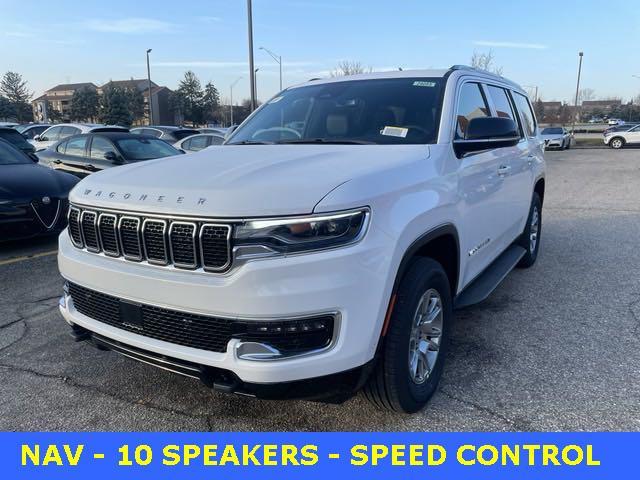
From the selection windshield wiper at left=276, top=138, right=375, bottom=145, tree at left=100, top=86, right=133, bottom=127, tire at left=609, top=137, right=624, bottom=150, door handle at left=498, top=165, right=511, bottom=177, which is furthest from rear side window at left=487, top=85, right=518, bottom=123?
tree at left=100, top=86, right=133, bottom=127

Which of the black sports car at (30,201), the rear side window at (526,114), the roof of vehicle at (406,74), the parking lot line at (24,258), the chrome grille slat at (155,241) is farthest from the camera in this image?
the black sports car at (30,201)

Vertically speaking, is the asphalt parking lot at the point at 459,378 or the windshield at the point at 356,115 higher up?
the windshield at the point at 356,115

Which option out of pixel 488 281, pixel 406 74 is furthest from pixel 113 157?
pixel 488 281

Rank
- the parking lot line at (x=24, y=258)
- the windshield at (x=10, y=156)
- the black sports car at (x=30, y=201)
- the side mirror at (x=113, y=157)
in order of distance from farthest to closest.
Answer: the side mirror at (x=113, y=157)
the windshield at (x=10, y=156)
the black sports car at (x=30, y=201)
the parking lot line at (x=24, y=258)

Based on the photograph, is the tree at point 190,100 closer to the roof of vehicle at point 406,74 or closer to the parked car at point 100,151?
the parked car at point 100,151

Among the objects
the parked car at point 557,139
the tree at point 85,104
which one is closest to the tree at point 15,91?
the tree at point 85,104

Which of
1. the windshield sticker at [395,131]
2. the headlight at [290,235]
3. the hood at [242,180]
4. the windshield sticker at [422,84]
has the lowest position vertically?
the headlight at [290,235]

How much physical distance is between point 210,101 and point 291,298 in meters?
91.4

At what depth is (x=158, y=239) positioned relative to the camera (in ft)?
7.93

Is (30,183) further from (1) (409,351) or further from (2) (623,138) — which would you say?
(2) (623,138)

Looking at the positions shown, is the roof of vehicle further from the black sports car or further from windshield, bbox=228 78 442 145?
the black sports car

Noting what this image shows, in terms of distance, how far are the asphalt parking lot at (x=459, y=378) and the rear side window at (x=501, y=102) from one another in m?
1.73

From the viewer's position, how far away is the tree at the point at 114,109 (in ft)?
229

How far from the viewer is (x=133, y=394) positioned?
313 cm
